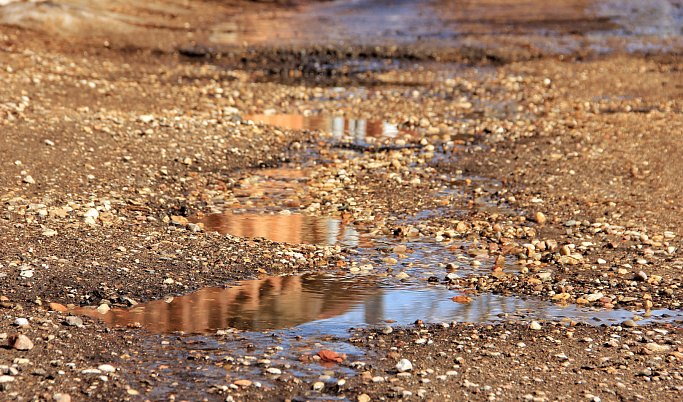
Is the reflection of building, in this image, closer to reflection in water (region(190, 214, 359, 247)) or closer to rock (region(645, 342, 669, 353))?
reflection in water (region(190, 214, 359, 247))

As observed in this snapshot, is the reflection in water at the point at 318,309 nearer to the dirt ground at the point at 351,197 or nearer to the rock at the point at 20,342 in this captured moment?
the dirt ground at the point at 351,197

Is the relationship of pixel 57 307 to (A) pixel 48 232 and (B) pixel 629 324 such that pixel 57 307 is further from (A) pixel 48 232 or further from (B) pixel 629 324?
(B) pixel 629 324

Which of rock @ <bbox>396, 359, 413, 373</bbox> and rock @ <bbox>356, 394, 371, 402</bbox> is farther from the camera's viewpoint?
rock @ <bbox>396, 359, 413, 373</bbox>

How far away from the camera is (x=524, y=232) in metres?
6.58

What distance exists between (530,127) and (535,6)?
58.5ft

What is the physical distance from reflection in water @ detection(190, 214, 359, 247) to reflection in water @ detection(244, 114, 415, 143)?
298 cm

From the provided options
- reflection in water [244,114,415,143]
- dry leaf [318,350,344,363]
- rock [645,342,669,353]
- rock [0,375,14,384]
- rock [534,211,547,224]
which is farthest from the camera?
reflection in water [244,114,415,143]

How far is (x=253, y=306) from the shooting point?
16.5 feet

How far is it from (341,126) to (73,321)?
20.6 ft

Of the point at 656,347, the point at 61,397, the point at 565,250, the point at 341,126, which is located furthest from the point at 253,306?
the point at 341,126

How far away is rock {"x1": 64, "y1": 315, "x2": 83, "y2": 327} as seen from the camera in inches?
178

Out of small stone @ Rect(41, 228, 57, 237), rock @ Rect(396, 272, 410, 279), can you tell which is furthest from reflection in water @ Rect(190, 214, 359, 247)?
small stone @ Rect(41, 228, 57, 237)

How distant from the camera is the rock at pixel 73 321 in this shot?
4.52m

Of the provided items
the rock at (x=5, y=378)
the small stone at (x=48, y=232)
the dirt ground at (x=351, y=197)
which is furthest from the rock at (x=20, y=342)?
the small stone at (x=48, y=232)
